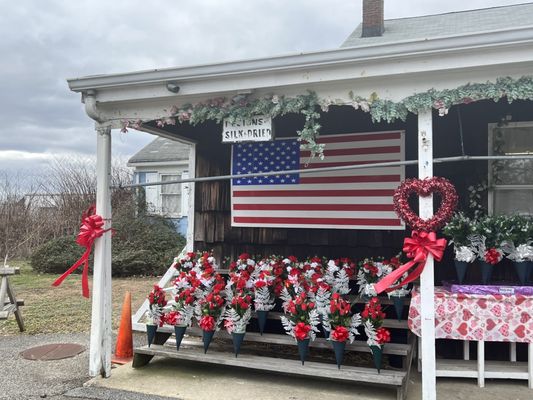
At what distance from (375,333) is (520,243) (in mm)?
1628

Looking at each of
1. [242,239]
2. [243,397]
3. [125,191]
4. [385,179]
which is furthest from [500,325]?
[125,191]

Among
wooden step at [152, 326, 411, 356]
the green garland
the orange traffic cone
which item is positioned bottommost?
the orange traffic cone

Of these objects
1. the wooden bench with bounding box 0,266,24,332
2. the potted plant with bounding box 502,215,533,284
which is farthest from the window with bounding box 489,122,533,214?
the wooden bench with bounding box 0,266,24,332

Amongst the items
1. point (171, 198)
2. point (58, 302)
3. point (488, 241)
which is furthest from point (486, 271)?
point (171, 198)

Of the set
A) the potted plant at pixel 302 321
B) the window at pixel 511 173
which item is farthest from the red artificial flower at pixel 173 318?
the window at pixel 511 173

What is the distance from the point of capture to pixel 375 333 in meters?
3.85

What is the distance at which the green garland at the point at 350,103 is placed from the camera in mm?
3283

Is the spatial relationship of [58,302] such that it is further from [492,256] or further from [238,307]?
[492,256]

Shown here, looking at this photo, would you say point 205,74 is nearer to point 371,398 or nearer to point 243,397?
point 243,397

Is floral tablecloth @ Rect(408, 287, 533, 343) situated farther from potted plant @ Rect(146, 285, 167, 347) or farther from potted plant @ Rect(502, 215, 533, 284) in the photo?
potted plant @ Rect(146, 285, 167, 347)

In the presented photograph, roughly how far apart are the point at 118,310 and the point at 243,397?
4.38 meters

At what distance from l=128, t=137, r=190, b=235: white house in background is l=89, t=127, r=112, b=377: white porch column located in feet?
32.9

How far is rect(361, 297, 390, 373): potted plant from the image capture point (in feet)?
12.6

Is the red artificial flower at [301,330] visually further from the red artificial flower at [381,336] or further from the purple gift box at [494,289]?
the purple gift box at [494,289]
